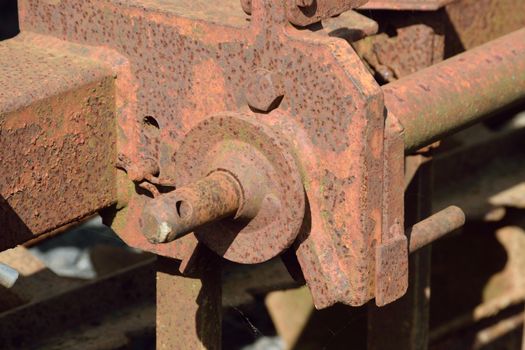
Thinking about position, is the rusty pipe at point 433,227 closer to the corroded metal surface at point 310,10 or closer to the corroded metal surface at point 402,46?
the corroded metal surface at point 310,10

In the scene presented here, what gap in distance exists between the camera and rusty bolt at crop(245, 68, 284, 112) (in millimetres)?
1967

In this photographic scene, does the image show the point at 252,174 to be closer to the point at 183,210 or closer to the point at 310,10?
the point at 183,210

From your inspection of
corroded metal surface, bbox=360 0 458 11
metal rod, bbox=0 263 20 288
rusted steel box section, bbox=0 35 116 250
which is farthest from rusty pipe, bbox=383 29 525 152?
metal rod, bbox=0 263 20 288

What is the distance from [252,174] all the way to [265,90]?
138mm

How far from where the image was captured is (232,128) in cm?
201

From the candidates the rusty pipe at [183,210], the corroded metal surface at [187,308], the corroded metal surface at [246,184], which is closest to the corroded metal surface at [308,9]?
the corroded metal surface at [246,184]

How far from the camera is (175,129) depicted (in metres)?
2.20

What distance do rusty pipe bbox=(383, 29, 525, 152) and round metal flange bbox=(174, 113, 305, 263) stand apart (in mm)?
213

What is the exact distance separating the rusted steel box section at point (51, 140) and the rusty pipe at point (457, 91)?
0.53 m

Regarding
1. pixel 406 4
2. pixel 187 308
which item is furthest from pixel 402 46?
pixel 187 308

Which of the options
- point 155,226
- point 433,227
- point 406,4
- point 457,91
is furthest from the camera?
point 406,4

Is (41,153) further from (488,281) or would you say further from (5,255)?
(488,281)

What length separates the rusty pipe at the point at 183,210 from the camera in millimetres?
1917

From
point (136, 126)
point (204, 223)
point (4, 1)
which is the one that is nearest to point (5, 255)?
point (136, 126)
